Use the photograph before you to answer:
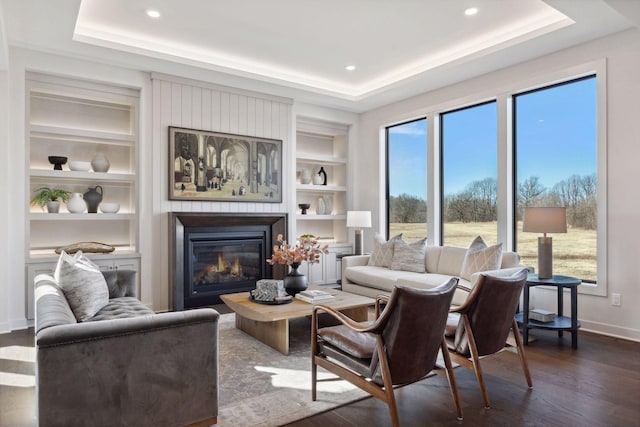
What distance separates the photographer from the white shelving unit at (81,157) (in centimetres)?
457

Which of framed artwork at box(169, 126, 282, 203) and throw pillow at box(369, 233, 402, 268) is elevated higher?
framed artwork at box(169, 126, 282, 203)

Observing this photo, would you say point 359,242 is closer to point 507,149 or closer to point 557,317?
point 507,149

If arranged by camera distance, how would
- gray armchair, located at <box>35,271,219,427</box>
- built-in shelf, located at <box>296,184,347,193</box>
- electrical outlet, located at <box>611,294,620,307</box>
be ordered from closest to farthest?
gray armchair, located at <box>35,271,219,427</box>
electrical outlet, located at <box>611,294,620,307</box>
built-in shelf, located at <box>296,184,347,193</box>

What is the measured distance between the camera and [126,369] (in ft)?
6.66

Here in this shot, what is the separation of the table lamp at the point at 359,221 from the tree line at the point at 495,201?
2.07ft

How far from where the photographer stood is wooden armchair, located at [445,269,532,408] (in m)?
2.64

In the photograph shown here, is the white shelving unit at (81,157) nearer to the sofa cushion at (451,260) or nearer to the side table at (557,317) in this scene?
the sofa cushion at (451,260)

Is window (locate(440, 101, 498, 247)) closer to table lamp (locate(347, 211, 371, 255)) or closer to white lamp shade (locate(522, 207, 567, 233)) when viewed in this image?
table lamp (locate(347, 211, 371, 255))

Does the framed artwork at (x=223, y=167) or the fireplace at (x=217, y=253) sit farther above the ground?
the framed artwork at (x=223, y=167)

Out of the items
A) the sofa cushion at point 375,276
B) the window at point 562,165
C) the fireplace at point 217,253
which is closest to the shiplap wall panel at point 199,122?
the fireplace at point 217,253

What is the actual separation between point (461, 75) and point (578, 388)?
12.5 ft

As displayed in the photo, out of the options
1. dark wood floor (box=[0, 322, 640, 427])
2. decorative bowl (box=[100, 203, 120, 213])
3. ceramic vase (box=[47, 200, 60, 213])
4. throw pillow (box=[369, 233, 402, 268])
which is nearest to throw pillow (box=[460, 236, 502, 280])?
dark wood floor (box=[0, 322, 640, 427])

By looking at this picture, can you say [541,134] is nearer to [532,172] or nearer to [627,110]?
[532,172]

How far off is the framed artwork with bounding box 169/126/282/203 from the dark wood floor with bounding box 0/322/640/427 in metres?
2.62
